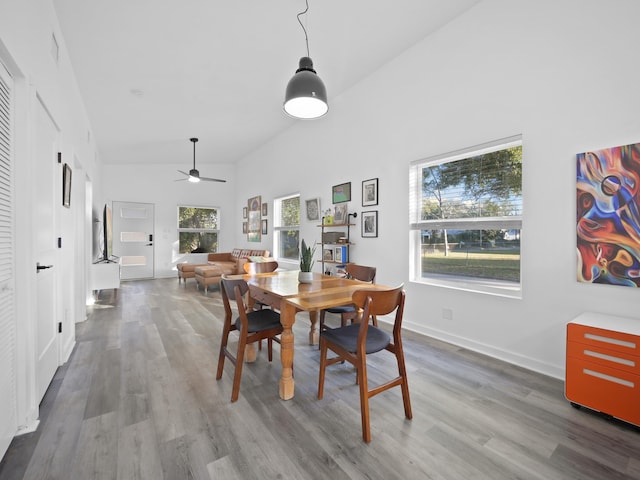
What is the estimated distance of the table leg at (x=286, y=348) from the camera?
1.97 m

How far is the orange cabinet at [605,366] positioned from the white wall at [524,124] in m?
0.44

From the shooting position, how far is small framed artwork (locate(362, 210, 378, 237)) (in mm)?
4000

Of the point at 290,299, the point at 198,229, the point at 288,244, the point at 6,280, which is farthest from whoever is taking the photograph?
the point at 198,229

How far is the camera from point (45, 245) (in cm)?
217

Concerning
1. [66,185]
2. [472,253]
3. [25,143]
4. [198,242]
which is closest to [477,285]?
[472,253]

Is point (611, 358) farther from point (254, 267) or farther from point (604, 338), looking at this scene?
point (254, 267)

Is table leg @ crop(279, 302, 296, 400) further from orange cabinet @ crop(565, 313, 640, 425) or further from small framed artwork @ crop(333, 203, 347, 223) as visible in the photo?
small framed artwork @ crop(333, 203, 347, 223)

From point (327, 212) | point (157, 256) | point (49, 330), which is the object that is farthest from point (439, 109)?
point (157, 256)

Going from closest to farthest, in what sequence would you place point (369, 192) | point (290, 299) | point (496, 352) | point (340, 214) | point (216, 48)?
point (290, 299), point (496, 352), point (216, 48), point (369, 192), point (340, 214)

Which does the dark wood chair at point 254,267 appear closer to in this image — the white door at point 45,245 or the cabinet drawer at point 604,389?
the white door at point 45,245

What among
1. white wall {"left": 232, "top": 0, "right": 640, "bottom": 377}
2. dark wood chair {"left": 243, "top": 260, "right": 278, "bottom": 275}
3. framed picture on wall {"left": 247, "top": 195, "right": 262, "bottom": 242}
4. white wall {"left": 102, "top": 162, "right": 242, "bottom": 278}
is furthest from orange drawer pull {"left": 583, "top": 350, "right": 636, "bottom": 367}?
white wall {"left": 102, "top": 162, "right": 242, "bottom": 278}

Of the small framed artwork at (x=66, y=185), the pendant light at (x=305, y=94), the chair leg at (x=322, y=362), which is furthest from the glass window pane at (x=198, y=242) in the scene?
the chair leg at (x=322, y=362)

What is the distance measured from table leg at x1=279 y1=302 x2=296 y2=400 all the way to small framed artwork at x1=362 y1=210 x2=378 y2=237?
7.59 ft

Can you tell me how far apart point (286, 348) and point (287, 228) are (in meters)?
4.35
